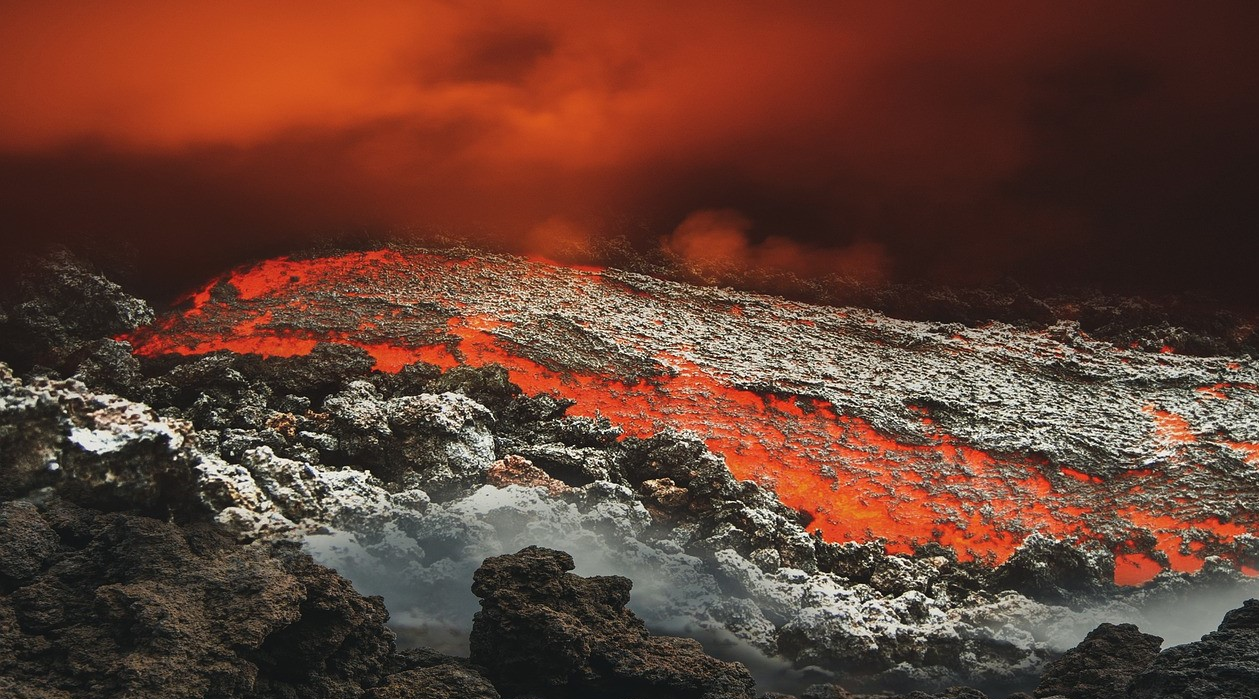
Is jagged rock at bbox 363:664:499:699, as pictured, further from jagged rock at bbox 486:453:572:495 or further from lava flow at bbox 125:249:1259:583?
lava flow at bbox 125:249:1259:583

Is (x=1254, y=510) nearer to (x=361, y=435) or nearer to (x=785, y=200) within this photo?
A: (x=785, y=200)

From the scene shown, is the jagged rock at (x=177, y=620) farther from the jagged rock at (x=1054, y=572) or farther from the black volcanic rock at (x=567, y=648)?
the jagged rock at (x=1054, y=572)

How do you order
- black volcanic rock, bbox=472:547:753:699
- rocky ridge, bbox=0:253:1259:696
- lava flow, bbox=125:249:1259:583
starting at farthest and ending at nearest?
1. lava flow, bbox=125:249:1259:583
2. rocky ridge, bbox=0:253:1259:696
3. black volcanic rock, bbox=472:547:753:699

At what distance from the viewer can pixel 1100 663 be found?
607 centimetres

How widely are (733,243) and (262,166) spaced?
4.28m

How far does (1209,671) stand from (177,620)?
190 inches

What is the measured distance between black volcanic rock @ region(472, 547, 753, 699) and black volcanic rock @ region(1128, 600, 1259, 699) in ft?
6.66

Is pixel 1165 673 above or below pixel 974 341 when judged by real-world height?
below

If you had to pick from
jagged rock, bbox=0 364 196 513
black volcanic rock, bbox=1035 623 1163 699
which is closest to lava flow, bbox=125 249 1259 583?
jagged rock, bbox=0 364 196 513

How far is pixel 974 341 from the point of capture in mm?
9195

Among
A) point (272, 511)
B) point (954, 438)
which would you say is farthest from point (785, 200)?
point (272, 511)

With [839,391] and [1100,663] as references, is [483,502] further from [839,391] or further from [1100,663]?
[1100,663]

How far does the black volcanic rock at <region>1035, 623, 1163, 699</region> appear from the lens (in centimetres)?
586

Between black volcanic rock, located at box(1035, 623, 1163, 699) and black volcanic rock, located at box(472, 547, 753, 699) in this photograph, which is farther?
black volcanic rock, located at box(1035, 623, 1163, 699)
